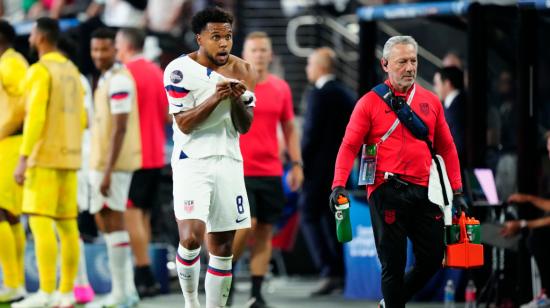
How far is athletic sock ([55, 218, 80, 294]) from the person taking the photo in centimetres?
1246

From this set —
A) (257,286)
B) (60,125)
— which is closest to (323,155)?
(257,286)

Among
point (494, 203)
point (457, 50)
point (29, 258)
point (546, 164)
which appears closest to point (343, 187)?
point (494, 203)

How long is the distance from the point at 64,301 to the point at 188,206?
3.25 metres

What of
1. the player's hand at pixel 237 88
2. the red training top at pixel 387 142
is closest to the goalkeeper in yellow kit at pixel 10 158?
the player's hand at pixel 237 88

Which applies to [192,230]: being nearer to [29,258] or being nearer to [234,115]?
[234,115]

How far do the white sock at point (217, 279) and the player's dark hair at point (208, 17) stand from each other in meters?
1.62

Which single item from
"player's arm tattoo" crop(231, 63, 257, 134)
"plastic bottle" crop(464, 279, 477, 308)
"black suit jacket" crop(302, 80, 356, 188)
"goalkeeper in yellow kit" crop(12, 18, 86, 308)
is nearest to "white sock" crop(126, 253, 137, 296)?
"goalkeeper in yellow kit" crop(12, 18, 86, 308)

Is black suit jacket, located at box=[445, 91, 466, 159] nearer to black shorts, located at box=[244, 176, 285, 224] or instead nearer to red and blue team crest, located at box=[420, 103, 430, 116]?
black shorts, located at box=[244, 176, 285, 224]

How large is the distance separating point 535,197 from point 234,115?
3.77 meters

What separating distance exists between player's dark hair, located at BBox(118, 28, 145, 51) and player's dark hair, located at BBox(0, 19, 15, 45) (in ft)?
4.31

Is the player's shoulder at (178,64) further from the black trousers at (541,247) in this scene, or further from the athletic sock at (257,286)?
the black trousers at (541,247)

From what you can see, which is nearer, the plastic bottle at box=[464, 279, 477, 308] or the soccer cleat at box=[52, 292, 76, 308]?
the plastic bottle at box=[464, 279, 477, 308]

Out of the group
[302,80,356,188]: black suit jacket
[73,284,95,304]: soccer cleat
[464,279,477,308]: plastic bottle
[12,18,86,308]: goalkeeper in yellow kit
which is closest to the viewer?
[464,279,477,308]: plastic bottle

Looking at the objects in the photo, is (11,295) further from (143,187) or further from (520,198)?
(520,198)
